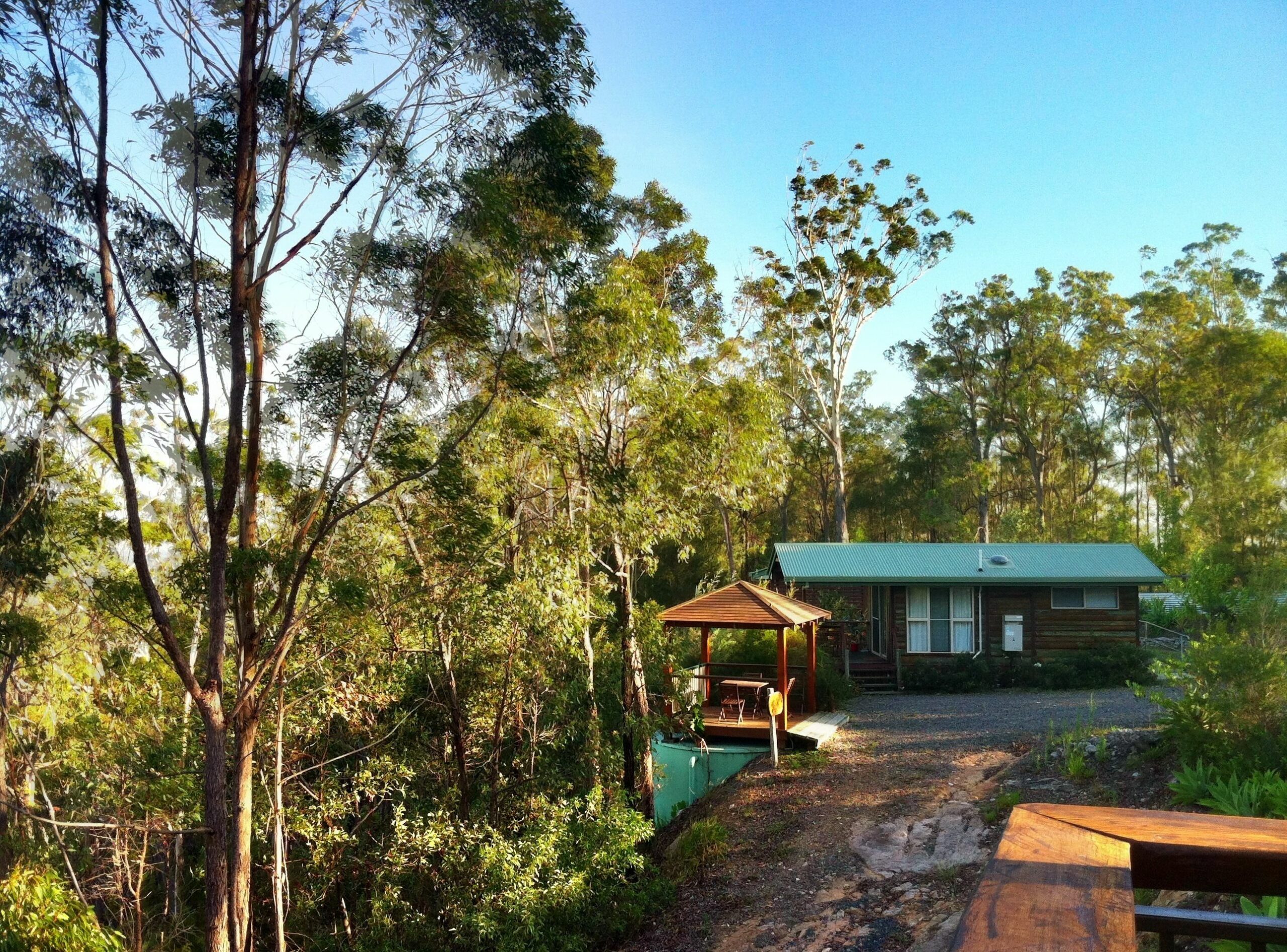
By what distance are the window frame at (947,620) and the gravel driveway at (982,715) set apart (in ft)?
5.04

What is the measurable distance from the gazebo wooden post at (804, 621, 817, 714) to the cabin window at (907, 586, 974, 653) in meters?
4.12

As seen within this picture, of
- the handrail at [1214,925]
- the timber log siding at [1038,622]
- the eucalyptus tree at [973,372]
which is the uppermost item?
the eucalyptus tree at [973,372]

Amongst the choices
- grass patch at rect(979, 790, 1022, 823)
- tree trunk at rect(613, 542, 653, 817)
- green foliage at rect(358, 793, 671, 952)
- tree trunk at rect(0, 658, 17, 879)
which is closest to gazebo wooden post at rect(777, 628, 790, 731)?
tree trunk at rect(613, 542, 653, 817)

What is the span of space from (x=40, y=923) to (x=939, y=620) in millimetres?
18373

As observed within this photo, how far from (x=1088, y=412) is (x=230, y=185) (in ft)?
144

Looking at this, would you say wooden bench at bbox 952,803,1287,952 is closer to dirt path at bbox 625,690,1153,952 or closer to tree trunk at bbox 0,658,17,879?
dirt path at bbox 625,690,1153,952

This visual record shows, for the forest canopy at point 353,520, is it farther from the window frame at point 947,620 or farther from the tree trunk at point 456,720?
the window frame at point 947,620

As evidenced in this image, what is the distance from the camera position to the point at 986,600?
21.7 m

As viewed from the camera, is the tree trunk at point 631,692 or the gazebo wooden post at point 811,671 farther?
the gazebo wooden post at point 811,671

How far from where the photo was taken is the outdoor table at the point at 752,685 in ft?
55.3

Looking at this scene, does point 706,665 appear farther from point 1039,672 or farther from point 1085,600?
point 1085,600

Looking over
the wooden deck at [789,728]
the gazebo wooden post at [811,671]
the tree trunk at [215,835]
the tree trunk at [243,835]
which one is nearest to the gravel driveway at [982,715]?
the wooden deck at [789,728]

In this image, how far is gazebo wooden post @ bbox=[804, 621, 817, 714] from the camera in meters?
17.7

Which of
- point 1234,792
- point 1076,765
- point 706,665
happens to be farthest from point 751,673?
point 1234,792
